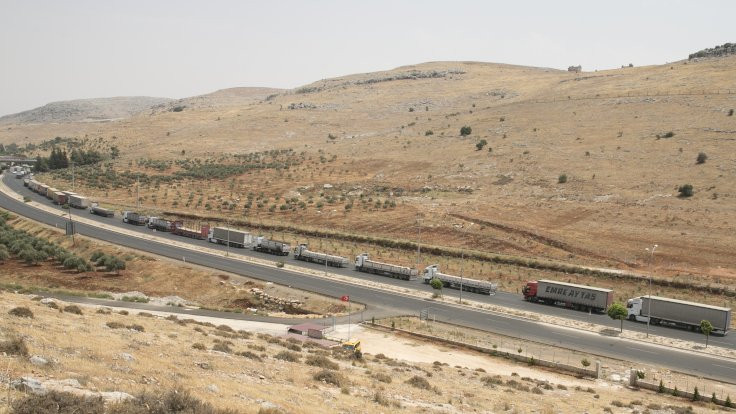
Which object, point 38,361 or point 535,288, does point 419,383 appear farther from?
point 535,288

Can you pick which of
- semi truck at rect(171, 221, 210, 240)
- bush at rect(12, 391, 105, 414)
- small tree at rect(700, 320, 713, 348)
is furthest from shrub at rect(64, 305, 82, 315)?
semi truck at rect(171, 221, 210, 240)

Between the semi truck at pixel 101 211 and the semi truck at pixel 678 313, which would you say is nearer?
the semi truck at pixel 678 313

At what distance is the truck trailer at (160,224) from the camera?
91938 mm

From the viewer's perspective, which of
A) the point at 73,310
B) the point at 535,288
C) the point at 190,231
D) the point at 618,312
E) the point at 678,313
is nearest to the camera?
the point at 73,310

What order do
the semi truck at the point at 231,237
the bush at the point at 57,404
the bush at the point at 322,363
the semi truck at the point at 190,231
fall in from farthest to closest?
the semi truck at the point at 190,231, the semi truck at the point at 231,237, the bush at the point at 322,363, the bush at the point at 57,404

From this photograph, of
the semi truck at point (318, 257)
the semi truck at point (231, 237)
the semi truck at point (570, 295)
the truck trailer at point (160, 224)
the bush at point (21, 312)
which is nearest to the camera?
the bush at point (21, 312)

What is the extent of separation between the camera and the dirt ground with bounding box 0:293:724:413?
20.8 meters

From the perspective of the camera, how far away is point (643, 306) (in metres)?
53.7

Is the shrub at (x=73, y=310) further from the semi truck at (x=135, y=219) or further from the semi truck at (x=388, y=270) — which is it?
the semi truck at (x=135, y=219)

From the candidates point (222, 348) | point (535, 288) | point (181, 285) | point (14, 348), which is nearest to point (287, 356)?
point (222, 348)

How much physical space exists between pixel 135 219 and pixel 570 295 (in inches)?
2854

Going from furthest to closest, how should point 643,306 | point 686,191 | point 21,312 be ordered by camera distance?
point 686,191 → point 643,306 → point 21,312

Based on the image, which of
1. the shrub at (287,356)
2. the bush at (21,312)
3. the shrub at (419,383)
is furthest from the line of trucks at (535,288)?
the bush at (21,312)

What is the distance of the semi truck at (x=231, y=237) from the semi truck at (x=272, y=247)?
172 cm
